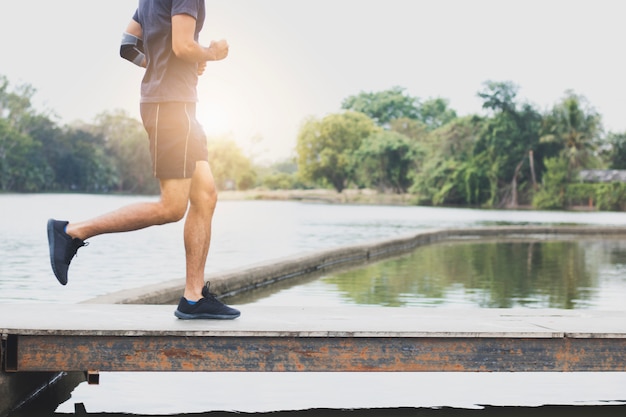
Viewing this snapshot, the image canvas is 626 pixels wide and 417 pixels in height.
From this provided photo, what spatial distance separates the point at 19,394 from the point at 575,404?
2.88 metres

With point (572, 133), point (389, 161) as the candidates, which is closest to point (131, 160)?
point (389, 161)

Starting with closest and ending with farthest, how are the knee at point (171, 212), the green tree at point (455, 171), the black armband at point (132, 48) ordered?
the knee at point (171, 212), the black armband at point (132, 48), the green tree at point (455, 171)

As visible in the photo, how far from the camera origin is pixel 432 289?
39.7ft

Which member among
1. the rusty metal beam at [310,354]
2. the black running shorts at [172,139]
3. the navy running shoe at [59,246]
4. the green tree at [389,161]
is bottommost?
the rusty metal beam at [310,354]

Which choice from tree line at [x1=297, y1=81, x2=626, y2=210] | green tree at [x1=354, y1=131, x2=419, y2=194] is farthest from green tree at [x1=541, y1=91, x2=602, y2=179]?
green tree at [x1=354, y1=131, x2=419, y2=194]

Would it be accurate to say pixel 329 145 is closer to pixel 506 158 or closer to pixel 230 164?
pixel 230 164

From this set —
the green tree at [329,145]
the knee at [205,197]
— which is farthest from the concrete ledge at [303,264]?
the green tree at [329,145]

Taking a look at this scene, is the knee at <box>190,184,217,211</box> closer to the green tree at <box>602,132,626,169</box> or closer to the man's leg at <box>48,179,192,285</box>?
the man's leg at <box>48,179,192,285</box>

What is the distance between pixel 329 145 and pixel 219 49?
333 ft

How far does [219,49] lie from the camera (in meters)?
5.08

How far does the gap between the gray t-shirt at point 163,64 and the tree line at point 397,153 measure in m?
68.7

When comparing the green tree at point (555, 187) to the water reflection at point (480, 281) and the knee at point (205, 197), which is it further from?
the knee at point (205, 197)

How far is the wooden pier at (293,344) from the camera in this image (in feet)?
15.8

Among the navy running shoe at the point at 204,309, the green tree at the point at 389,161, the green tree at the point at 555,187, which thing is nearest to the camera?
the navy running shoe at the point at 204,309
